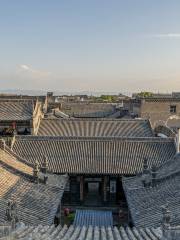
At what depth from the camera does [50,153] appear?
34.7m

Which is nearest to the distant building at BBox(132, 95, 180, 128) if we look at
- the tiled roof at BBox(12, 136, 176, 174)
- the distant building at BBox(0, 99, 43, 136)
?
the distant building at BBox(0, 99, 43, 136)

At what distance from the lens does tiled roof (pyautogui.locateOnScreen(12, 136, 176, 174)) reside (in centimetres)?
3231

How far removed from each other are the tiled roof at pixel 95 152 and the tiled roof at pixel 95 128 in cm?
970

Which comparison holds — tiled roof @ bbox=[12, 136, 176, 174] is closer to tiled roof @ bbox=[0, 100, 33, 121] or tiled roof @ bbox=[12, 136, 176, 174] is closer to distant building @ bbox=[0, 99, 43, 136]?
distant building @ bbox=[0, 99, 43, 136]

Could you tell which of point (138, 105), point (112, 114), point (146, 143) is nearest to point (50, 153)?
point (146, 143)

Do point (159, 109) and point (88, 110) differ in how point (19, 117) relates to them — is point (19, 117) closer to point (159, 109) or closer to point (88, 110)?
point (159, 109)

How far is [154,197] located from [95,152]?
12.7 meters

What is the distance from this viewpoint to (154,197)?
2245 centimetres

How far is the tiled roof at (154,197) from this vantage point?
1923 centimetres

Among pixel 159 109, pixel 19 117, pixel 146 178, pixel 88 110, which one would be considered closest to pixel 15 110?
pixel 19 117

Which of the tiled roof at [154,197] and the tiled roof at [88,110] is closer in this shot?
the tiled roof at [154,197]

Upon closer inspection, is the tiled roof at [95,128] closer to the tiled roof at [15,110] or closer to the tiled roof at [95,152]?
the tiled roof at [15,110]

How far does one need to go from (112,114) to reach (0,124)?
3031cm

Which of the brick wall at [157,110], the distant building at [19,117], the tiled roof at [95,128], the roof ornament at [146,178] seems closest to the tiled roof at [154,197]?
the roof ornament at [146,178]
